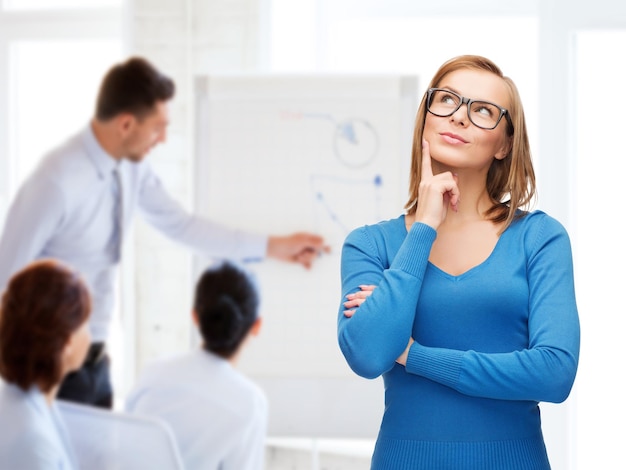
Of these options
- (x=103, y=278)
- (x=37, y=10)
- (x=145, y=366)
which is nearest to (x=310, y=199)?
(x=103, y=278)

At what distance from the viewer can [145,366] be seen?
2789 mm

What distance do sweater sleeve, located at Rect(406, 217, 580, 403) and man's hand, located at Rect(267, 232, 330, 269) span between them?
1225 millimetres

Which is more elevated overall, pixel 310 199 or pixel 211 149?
pixel 211 149

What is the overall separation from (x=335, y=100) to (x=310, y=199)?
29 centimetres

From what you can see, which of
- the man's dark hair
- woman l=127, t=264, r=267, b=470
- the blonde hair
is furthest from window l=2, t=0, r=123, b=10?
the blonde hair

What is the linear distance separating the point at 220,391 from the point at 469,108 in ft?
5.10

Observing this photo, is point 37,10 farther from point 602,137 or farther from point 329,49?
point 602,137

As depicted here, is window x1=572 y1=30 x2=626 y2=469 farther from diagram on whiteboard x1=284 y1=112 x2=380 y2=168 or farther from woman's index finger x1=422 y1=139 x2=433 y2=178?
woman's index finger x1=422 y1=139 x2=433 y2=178

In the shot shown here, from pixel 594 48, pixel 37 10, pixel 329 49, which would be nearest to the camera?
pixel 594 48

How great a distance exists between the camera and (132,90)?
2.57 m

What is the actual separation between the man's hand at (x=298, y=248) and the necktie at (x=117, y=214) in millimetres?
514

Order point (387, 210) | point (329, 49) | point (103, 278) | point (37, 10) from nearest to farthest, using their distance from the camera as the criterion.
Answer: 1. point (387, 210)
2. point (103, 278)
3. point (329, 49)
4. point (37, 10)

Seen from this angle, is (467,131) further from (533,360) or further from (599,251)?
(599,251)

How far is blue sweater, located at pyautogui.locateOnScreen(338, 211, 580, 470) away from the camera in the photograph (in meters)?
1.01
